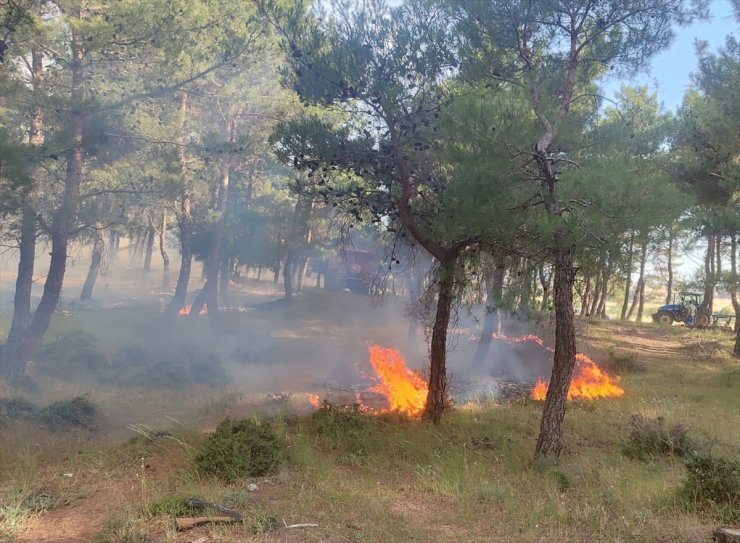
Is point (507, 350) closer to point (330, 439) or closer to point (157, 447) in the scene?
point (330, 439)

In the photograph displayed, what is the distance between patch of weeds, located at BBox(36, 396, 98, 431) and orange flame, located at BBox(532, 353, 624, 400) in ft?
35.6

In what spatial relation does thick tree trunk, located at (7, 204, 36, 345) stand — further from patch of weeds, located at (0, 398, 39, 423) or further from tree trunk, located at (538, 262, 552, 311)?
tree trunk, located at (538, 262, 552, 311)

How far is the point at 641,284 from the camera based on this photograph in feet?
138

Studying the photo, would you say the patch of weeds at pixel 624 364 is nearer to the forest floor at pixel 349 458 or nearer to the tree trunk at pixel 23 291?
the forest floor at pixel 349 458

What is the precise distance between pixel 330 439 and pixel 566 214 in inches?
200

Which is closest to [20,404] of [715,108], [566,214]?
[566,214]

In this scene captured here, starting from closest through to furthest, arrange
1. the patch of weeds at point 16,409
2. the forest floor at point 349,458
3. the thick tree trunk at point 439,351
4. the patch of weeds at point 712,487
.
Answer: the forest floor at point 349,458, the patch of weeds at point 712,487, the thick tree trunk at point 439,351, the patch of weeds at point 16,409

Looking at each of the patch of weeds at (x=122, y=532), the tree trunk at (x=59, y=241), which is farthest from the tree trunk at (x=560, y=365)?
the tree trunk at (x=59, y=241)

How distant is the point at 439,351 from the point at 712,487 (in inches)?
201

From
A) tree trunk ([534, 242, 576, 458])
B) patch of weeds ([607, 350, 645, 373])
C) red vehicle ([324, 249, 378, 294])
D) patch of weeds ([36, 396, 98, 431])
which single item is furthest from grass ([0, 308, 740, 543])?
red vehicle ([324, 249, 378, 294])

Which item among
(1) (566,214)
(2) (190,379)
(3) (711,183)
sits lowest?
(2) (190,379)

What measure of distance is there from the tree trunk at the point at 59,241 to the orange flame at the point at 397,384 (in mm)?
9306

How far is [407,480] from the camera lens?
21.9 ft

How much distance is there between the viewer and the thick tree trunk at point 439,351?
9.55 meters
